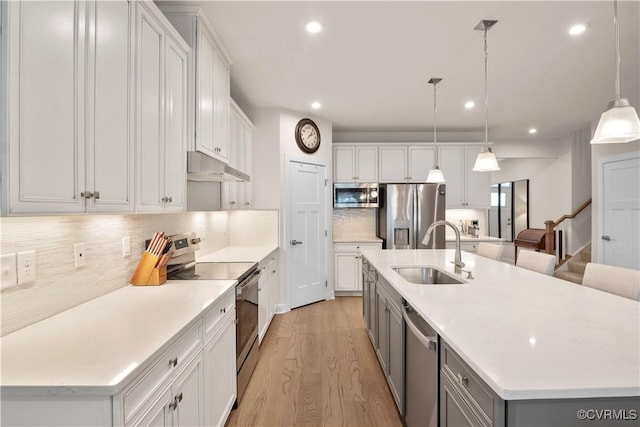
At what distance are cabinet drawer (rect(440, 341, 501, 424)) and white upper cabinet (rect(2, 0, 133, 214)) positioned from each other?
1.48m

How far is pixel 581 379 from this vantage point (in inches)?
35.5

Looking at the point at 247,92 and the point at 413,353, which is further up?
the point at 247,92

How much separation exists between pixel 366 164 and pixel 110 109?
4301 mm

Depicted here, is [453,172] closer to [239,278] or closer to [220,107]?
[220,107]

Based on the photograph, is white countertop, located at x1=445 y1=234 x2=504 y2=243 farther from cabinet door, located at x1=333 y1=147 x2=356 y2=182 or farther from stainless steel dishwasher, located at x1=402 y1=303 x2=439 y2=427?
stainless steel dishwasher, located at x1=402 y1=303 x2=439 y2=427

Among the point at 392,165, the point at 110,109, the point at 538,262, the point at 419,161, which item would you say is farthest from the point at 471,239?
the point at 110,109

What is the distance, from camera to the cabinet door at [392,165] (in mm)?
5316

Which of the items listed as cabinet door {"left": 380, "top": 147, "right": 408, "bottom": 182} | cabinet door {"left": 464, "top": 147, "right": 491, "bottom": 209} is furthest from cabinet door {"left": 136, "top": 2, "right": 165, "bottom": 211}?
cabinet door {"left": 464, "top": 147, "right": 491, "bottom": 209}

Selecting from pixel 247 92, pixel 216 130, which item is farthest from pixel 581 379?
pixel 247 92

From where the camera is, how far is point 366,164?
530cm

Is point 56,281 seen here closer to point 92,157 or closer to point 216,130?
point 92,157

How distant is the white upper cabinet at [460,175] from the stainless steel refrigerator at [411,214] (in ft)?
1.45

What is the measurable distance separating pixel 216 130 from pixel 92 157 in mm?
1349

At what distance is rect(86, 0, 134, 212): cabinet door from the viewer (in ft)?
4.05
